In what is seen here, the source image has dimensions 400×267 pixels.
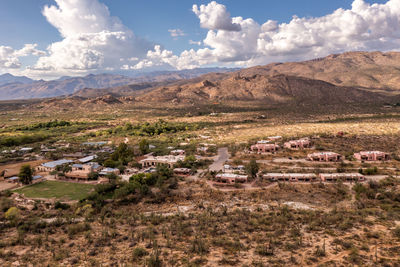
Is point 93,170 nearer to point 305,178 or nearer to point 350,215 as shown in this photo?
point 305,178

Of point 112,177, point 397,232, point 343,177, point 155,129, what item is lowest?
point 343,177

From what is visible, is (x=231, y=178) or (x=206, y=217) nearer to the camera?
(x=206, y=217)

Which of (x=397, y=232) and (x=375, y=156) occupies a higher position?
(x=375, y=156)

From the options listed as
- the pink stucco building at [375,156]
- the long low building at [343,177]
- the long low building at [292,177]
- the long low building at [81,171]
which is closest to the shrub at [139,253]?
the long low building at [292,177]

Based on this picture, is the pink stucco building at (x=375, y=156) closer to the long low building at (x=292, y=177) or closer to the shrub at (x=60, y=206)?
the long low building at (x=292, y=177)

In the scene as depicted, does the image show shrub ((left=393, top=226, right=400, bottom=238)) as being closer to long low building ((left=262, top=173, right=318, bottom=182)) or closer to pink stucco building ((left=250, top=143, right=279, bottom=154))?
long low building ((left=262, top=173, right=318, bottom=182))

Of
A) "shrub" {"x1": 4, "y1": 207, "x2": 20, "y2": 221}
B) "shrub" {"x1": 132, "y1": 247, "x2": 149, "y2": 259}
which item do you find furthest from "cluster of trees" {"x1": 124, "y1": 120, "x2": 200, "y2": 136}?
A: "shrub" {"x1": 132, "y1": 247, "x2": 149, "y2": 259}

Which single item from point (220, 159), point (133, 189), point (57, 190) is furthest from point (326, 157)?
point (57, 190)

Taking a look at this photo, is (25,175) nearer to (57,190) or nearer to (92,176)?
(57,190)
